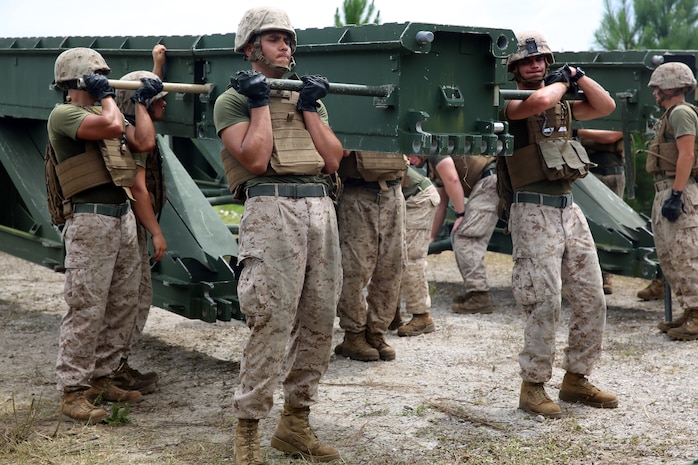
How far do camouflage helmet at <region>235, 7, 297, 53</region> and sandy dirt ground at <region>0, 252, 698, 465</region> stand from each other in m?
1.90

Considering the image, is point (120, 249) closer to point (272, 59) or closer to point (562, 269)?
point (272, 59)

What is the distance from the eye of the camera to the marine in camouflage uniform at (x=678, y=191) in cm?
707

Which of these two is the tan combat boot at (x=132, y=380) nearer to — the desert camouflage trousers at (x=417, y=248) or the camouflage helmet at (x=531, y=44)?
the desert camouflage trousers at (x=417, y=248)

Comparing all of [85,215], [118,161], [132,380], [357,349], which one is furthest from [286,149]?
[357,349]

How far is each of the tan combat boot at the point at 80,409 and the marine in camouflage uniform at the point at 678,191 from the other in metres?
4.15

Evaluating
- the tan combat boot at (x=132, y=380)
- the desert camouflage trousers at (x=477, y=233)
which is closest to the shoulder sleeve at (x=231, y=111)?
the tan combat boot at (x=132, y=380)

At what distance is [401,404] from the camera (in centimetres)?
541

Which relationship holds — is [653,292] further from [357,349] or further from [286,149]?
[286,149]

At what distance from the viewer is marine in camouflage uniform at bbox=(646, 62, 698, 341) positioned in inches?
279

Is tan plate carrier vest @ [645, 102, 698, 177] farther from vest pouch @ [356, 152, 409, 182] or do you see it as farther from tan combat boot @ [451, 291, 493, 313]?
vest pouch @ [356, 152, 409, 182]

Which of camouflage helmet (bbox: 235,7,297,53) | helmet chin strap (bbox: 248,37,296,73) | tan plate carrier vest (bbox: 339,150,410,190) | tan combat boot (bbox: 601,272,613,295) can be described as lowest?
tan combat boot (bbox: 601,272,613,295)

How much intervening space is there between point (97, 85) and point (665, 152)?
426 cm

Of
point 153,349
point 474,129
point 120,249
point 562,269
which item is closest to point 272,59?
point 474,129

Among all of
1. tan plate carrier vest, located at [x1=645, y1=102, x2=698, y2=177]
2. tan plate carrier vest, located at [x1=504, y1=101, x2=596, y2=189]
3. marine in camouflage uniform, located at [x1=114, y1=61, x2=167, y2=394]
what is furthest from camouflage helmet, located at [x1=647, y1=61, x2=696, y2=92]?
marine in camouflage uniform, located at [x1=114, y1=61, x2=167, y2=394]
